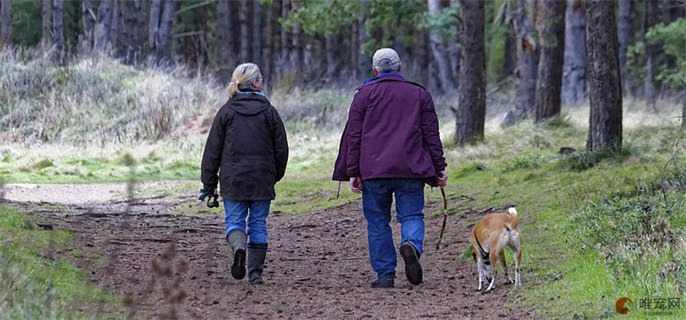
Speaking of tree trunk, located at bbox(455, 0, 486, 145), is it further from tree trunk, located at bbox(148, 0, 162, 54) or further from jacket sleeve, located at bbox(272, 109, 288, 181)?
tree trunk, located at bbox(148, 0, 162, 54)

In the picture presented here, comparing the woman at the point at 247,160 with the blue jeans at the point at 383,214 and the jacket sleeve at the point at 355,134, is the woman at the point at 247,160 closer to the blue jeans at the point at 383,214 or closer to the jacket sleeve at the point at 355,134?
the jacket sleeve at the point at 355,134

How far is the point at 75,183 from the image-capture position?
18078 millimetres

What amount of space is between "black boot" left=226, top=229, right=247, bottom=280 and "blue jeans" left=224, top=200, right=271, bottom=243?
7 cm

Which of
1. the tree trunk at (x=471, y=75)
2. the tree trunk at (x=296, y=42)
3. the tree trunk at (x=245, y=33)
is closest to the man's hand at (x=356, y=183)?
the tree trunk at (x=471, y=75)

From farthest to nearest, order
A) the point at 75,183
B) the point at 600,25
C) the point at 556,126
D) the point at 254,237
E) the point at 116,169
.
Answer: the point at 556,126 → the point at 116,169 → the point at 75,183 → the point at 600,25 → the point at 254,237

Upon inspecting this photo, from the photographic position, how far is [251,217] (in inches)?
356

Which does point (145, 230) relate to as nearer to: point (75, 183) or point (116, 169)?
point (75, 183)

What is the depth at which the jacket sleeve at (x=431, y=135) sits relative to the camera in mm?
8766

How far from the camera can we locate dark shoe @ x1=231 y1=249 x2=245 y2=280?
8.65 m

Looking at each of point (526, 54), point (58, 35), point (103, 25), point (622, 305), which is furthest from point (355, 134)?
point (103, 25)

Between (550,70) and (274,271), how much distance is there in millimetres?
13638

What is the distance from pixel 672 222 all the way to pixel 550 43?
13.8 meters

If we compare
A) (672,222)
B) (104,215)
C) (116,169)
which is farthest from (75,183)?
(672,222)

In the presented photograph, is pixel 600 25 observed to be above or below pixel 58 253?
above
